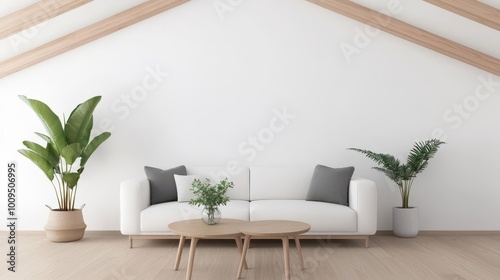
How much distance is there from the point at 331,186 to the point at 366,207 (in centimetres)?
48

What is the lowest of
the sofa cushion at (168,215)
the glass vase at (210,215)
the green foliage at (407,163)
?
the sofa cushion at (168,215)

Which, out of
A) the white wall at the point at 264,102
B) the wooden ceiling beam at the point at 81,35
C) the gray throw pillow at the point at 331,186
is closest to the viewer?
the gray throw pillow at the point at 331,186

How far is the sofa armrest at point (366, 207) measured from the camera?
5.42 metres

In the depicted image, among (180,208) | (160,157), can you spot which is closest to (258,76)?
(160,157)

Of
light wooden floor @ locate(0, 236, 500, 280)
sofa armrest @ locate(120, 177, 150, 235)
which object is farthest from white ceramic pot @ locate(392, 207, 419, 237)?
sofa armrest @ locate(120, 177, 150, 235)

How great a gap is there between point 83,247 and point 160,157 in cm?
146

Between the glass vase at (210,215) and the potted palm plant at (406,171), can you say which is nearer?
the glass vase at (210,215)

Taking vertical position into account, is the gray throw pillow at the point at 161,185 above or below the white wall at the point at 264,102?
below

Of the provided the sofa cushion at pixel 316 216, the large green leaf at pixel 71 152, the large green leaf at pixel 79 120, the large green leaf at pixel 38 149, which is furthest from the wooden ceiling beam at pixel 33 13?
the sofa cushion at pixel 316 216

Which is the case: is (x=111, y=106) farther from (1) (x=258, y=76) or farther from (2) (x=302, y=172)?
(2) (x=302, y=172)

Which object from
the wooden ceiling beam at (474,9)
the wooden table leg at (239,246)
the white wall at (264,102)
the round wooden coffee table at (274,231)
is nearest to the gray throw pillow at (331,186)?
the white wall at (264,102)

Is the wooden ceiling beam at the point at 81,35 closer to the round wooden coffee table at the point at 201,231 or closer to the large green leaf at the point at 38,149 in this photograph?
the large green leaf at the point at 38,149

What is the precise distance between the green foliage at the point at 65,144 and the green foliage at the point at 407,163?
3186 mm

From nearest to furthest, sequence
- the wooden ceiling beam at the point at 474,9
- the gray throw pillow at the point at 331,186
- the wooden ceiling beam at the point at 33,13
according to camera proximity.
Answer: the wooden ceiling beam at the point at 474,9, the wooden ceiling beam at the point at 33,13, the gray throw pillow at the point at 331,186
